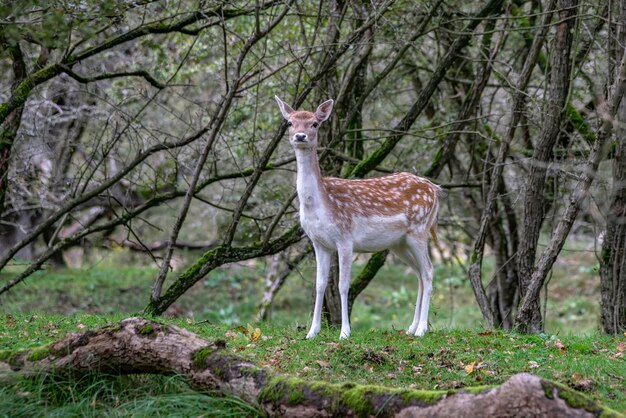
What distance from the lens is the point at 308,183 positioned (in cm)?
895

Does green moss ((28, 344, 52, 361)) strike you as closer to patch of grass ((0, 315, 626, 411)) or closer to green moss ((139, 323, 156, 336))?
green moss ((139, 323, 156, 336))

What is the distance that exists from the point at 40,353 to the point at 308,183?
3335 mm

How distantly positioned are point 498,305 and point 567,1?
624 cm

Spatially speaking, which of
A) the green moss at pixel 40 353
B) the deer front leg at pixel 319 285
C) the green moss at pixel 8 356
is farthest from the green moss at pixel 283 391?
the deer front leg at pixel 319 285

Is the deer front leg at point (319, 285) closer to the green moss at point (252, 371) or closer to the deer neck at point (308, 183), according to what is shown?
the deer neck at point (308, 183)

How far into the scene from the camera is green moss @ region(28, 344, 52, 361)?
22.0 ft

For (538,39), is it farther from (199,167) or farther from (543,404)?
(543,404)

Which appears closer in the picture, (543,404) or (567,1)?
(543,404)

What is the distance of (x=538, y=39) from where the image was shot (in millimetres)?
10992

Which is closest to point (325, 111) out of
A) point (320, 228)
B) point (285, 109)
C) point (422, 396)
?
point (285, 109)

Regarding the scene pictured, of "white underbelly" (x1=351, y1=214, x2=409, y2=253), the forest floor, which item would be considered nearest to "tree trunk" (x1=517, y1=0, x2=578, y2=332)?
the forest floor

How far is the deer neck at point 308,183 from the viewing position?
8945 mm

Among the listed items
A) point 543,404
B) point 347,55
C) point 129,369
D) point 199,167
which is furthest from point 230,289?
point 543,404

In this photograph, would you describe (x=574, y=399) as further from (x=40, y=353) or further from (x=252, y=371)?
(x=40, y=353)
